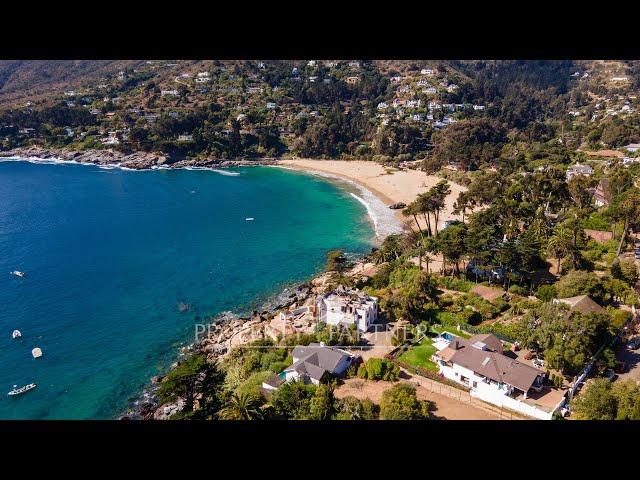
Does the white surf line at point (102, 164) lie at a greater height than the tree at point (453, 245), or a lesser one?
lesser

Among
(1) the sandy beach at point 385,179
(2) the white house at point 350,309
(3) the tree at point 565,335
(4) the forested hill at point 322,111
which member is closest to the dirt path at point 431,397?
(3) the tree at point 565,335

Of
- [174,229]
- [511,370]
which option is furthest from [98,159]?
[511,370]

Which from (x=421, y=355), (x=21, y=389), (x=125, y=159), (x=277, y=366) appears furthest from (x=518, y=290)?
(x=125, y=159)

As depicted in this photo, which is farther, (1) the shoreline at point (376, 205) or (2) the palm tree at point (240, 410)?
(1) the shoreline at point (376, 205)

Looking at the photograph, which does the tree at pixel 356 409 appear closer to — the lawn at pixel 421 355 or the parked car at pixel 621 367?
the lawn at pixel 421 355

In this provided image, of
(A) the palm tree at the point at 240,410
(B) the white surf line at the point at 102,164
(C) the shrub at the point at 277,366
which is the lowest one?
(B) the white surf line at the point at 102,164

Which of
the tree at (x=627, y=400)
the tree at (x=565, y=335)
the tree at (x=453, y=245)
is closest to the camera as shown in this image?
the tree at (x=627, y=400)

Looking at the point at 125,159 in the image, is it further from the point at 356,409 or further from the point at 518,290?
the point at 356,409
